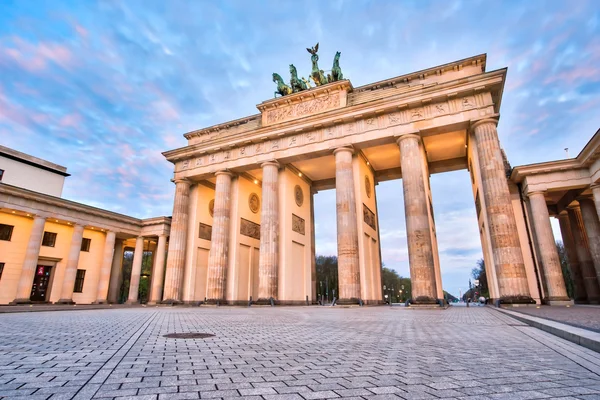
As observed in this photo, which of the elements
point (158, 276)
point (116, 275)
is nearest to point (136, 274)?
point (158, 276)

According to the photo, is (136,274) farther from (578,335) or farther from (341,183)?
(578,335)

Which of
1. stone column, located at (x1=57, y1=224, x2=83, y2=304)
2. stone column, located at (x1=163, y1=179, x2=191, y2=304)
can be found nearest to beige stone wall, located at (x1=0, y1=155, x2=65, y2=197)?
stone column, located at (x1=57, y1=224, x2=83, y2=304)

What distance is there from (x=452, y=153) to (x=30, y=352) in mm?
28413

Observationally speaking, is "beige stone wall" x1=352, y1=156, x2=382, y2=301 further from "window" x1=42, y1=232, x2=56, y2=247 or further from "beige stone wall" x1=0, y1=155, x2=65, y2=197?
"beige stone wall" x1=0, y1=155, x2=65, y2=197

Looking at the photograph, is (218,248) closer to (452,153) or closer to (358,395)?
(452,153)

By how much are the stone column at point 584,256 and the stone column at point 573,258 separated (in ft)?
1.60

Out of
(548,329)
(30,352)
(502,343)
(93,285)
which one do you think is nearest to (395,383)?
(502,343)

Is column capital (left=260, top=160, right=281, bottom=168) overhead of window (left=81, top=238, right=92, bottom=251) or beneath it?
overhead

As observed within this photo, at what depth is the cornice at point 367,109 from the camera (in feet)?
64.0

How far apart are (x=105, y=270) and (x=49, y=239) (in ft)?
19.6

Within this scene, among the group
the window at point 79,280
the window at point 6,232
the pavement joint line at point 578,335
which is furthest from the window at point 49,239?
the pavement joint line at point 578,335

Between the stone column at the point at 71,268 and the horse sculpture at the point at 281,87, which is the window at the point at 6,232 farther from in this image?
the horse sculpture at the point at 281,87

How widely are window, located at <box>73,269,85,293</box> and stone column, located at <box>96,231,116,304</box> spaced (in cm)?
158

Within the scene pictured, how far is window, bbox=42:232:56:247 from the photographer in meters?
30.1
